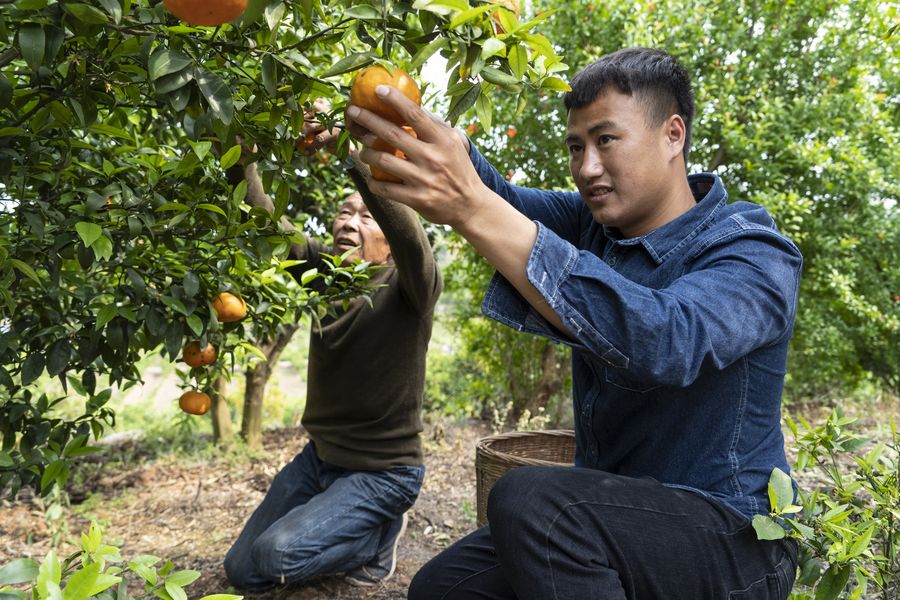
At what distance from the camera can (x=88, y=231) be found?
4.46 ft

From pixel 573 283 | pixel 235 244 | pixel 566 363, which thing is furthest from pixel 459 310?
pixel 573 283

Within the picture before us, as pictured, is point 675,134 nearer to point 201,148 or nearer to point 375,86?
point 375,86

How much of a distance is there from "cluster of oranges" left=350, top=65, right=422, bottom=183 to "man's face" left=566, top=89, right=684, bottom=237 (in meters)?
0.59

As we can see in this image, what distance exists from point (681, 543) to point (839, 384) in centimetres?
581

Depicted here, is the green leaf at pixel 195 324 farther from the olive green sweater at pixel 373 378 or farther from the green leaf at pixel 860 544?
the green leaf at pixel 860 544

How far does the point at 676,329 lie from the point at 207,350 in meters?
1.37

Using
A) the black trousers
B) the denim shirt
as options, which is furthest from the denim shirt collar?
the black trousers

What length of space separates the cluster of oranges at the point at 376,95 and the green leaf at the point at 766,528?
0.94 m

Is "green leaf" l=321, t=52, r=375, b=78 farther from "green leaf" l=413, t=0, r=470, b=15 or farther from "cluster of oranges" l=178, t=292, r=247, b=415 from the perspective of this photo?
"cluster of oranges" l=178, t=292, r=247, b=415

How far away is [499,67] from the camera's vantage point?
3.74 feet

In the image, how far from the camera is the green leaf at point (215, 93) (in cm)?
110

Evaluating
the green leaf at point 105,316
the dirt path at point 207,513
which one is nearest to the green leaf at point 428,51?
the green leaf at point 105,316

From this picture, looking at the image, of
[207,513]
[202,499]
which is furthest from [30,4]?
[202,499]

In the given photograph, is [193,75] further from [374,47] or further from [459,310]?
[459,310]
